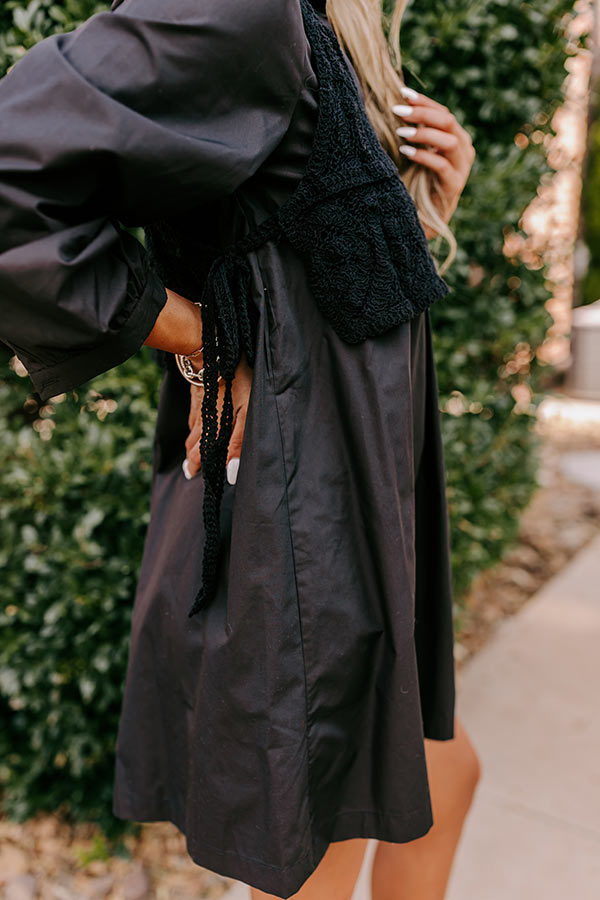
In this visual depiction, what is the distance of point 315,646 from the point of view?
1.07 metres

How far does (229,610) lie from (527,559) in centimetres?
342

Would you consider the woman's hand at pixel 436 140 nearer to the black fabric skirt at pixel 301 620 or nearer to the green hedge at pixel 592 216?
the black fabric skirt at pixel 301 620

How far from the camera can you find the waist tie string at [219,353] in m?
1.05

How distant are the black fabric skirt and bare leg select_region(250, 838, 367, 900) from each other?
58 millimetres

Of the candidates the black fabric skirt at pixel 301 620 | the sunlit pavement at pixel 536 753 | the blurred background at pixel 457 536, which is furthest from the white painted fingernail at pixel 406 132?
the sunlit pavement at pixel 536 753

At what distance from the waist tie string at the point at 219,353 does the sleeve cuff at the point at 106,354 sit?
96 millimetres

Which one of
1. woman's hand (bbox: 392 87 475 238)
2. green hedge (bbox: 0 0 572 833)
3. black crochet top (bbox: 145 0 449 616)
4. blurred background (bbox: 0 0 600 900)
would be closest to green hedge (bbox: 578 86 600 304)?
blurred background (bbox: 0 0 600 900)

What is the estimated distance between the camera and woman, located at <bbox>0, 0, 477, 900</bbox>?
85 centimetres

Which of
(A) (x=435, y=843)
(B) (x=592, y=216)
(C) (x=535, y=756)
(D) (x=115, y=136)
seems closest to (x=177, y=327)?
(D) (x=115, y=136)

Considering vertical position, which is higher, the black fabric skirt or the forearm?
the forearm

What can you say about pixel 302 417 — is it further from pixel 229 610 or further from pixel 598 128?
pixel 598 128

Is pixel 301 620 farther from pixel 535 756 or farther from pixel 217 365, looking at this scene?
pixel 535 756

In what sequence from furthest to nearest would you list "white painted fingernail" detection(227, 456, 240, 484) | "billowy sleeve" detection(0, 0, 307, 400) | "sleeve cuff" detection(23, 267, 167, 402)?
"white painted fingernail" detection(227, 456, 240, 484), "sleeve cuff" detection(23, 267, 167, 402), "billowy sleeve" detection(0, 0, 307, 400)

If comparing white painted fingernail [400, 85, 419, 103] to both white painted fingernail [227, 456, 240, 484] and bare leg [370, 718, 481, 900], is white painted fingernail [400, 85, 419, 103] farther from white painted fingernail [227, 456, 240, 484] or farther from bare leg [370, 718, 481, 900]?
bare leg [370, 718, 481, 900]
